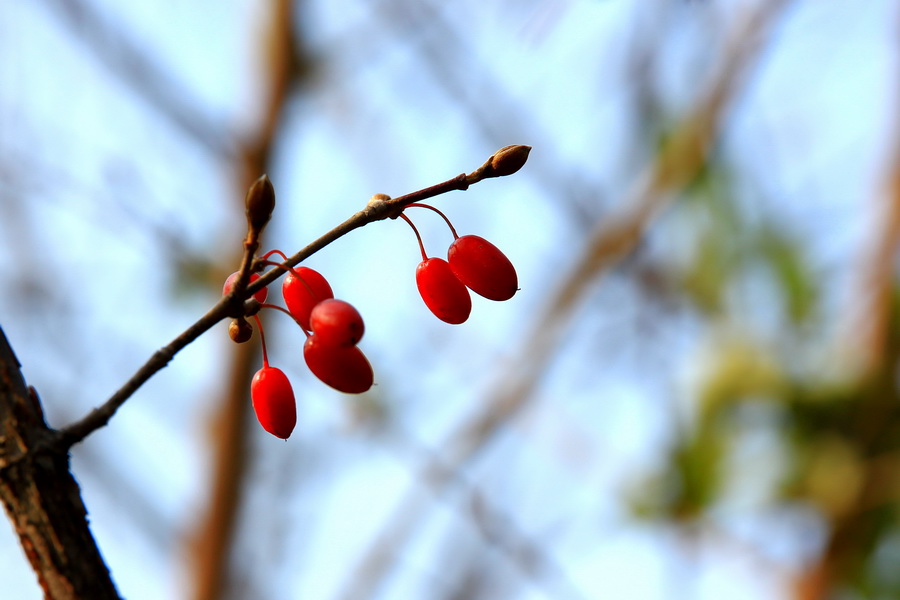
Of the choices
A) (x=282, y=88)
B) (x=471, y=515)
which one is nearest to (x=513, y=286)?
(x=471, y=515)

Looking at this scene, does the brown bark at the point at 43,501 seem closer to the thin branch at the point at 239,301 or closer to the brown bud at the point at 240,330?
the thin branch at the point at 239,301

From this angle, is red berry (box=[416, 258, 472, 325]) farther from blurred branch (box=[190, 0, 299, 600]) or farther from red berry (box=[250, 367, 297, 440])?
blurred branch (box=[190, 0, 299, 600])

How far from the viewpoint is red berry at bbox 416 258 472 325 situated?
136cm

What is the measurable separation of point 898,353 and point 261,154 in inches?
138

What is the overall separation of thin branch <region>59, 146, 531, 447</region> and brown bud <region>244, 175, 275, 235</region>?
6 centimetres

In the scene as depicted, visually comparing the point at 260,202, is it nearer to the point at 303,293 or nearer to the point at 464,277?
the point at 303,293

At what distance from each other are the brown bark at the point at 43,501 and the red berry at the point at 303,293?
1.25 feet

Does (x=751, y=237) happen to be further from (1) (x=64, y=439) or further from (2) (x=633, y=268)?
(1) (x=64, y=439)

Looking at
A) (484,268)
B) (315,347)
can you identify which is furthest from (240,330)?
(484,268)

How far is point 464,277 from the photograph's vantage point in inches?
53.2

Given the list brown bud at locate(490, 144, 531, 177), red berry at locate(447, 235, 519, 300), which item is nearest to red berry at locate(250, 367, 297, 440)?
red berry at locate(447, 235, 519, 300)

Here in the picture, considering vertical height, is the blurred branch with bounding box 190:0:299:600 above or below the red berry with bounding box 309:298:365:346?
above

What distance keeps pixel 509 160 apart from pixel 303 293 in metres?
0.40

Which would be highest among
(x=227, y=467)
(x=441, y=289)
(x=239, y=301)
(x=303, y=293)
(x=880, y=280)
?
(x=880, y=280)
